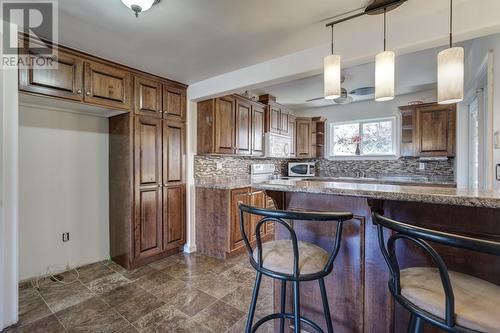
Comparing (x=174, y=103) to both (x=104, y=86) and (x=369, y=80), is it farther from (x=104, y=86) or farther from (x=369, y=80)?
(x=369, y=80)

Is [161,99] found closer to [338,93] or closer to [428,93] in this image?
[338,93]

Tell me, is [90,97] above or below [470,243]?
above

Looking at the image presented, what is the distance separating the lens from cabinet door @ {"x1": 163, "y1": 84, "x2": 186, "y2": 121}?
123 inches

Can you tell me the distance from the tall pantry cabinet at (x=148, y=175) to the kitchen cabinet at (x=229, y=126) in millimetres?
302

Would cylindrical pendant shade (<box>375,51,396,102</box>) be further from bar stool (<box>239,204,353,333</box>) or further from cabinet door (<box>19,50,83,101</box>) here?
cabinet door (<box>19,50,83,101</box>)

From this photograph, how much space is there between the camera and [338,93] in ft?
5.26

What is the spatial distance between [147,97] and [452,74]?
2.85 m

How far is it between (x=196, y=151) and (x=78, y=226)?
168 centimetres

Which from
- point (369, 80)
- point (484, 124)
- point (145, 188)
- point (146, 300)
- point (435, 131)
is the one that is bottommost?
point (146, 300)

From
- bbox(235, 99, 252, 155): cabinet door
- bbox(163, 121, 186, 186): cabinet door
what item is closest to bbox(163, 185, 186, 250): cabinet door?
bbox(163, 121, 186, 186): cabinet door

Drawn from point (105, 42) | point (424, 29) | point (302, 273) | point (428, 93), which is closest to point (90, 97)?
point (105, 42)

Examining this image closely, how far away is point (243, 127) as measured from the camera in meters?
3.83

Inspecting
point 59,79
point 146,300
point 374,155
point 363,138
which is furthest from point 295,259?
point 363,138

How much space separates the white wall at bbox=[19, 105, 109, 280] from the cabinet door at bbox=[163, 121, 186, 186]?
0.76 m
